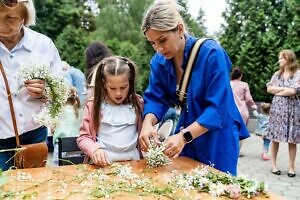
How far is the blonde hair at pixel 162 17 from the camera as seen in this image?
7.58 feet

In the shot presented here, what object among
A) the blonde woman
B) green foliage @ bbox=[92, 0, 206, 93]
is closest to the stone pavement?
the blonde woman

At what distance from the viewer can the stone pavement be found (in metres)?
5.54

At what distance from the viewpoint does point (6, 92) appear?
243 cm

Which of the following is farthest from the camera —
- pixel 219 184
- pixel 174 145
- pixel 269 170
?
pixel 269 170

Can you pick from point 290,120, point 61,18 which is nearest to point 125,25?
point 61,18

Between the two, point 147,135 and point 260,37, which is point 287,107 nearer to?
point 147,135

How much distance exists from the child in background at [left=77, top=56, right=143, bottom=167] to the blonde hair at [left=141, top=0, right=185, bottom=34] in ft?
1.47

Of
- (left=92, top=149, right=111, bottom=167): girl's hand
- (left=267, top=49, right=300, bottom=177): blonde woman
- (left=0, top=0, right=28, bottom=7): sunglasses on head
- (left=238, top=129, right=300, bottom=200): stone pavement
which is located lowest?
(left=238, top=129, right=300, bottom=200): stone pavement

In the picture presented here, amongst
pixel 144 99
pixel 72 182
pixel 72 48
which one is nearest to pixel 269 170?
pixel 144 99

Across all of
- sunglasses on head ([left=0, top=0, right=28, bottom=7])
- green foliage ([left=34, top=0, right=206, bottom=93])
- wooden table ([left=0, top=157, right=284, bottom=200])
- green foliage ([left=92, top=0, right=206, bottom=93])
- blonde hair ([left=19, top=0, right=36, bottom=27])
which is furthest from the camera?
green foliage ([left=92, top=0, right=206, bottom=93])

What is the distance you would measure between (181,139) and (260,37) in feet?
33.9

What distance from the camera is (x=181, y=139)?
2277 mm

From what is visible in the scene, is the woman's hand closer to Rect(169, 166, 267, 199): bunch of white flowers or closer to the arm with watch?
the arm with watch

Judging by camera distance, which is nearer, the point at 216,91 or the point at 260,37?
the point at 216,91
